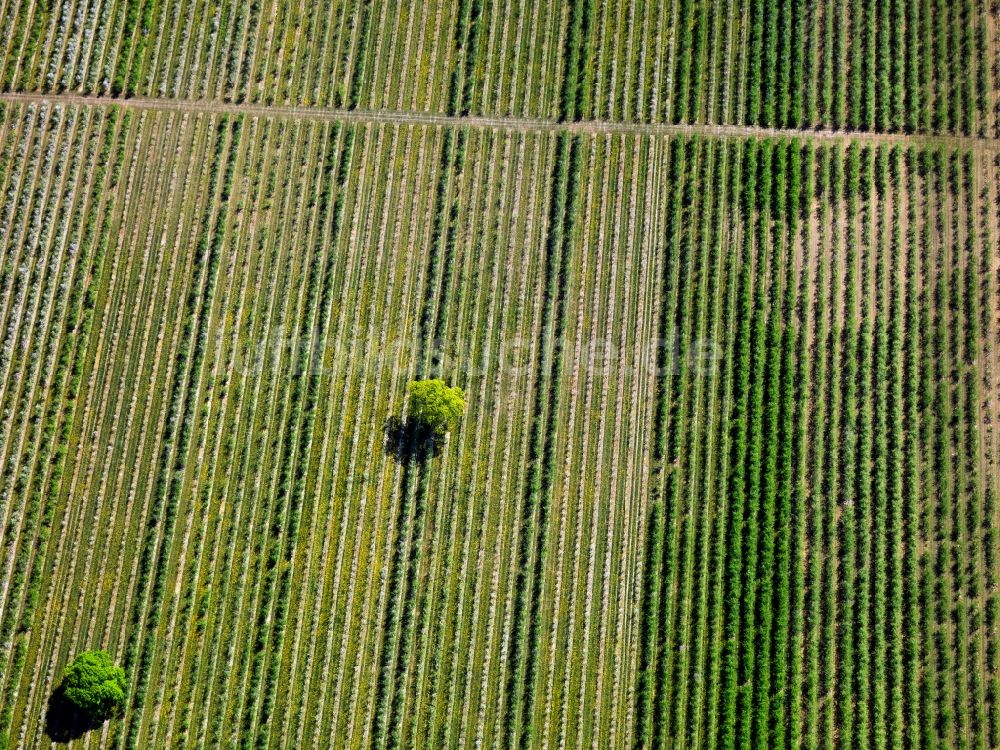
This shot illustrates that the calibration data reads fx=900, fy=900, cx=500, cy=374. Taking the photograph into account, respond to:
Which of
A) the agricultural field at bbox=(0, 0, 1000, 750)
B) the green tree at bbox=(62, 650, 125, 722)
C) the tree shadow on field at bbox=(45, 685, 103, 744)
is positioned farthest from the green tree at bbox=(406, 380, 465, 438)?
the tree shadow on field at bbox=(45, 685, 103, 744)

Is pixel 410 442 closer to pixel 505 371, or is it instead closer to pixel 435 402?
pixel 435 402

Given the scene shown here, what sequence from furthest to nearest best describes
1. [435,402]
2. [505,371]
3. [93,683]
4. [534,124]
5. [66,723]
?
1. [534,124]
2. [505,371]
3. [435,402]
4. [66,723]
5. [93,683]

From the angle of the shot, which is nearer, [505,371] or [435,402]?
[435,402]

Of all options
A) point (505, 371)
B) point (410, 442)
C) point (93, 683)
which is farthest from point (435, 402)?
point (93, 683)

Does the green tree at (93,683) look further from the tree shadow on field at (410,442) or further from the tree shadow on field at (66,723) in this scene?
the tree shadow on field at (410,442)

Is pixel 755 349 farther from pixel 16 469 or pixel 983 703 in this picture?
pixel 16 469

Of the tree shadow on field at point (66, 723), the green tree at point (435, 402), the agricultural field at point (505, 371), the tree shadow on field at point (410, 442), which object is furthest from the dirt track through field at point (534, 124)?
the tree shadow on field at point (66, 723)

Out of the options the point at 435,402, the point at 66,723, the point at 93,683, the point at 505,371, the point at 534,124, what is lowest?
the point at 66,723

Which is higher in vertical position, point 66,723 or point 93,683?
point 93,683
